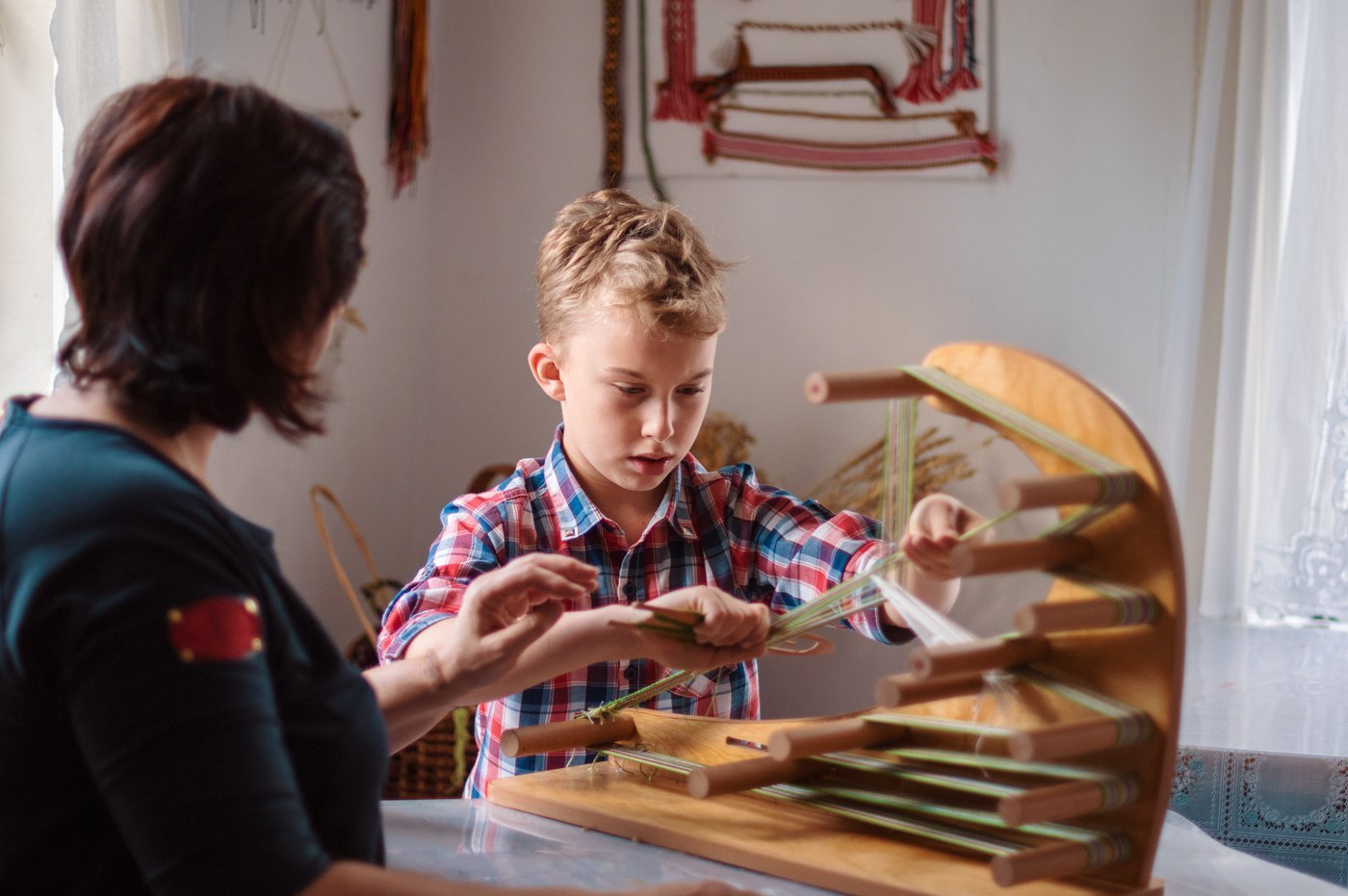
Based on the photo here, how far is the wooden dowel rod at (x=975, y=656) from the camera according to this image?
982 mm

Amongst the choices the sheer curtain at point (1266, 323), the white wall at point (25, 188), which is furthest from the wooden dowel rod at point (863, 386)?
the sheer curtain at point (1266, 323)

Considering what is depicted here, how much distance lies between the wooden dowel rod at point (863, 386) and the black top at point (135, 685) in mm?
450

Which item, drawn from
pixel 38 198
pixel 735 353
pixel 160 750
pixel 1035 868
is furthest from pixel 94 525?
pixel 735 353

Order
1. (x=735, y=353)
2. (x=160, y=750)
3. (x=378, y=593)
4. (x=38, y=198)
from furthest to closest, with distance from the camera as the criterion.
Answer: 1. (x=735, y=353)
2. (x=378, y=593)
3. (x=38, y=198)
4. (x=160, y=750)

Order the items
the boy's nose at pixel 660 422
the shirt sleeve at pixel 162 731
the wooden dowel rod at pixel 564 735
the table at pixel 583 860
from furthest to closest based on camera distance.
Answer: the boy's nose at pixel 660 422 → the wooden dowel rod at pixel 564 735 → the table at pixel 583 860 → the shirt sleeve at pixel 162 731

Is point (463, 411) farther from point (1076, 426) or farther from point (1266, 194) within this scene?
point (1076, 426)

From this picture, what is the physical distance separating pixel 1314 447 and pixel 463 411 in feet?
6.56

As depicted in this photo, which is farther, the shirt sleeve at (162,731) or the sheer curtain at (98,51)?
the sheer curtain at (98,51)

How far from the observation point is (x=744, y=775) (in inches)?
45.7

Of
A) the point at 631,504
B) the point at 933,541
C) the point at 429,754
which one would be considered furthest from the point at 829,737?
the point at 429,754

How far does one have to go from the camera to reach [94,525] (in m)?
0.70

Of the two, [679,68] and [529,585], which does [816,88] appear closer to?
[679,68]

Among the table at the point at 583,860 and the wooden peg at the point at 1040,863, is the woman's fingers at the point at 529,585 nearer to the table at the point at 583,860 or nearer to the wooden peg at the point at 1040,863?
the table at the point at 583,860

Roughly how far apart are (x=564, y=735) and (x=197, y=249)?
2.31 feet
